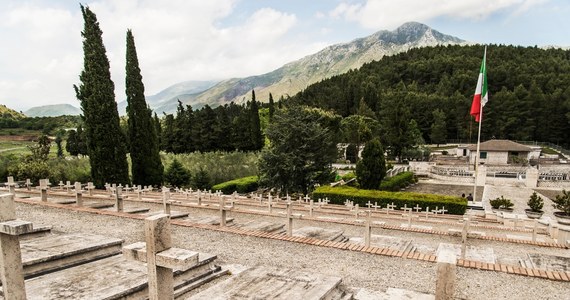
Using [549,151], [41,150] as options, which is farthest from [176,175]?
[549,151]

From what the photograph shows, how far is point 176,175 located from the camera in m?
28.4

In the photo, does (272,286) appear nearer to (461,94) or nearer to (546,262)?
(546,262)

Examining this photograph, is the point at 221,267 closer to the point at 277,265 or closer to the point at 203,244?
the point at 277,265

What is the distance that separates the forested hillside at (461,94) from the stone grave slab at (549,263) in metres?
40.4

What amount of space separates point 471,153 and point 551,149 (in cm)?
2179

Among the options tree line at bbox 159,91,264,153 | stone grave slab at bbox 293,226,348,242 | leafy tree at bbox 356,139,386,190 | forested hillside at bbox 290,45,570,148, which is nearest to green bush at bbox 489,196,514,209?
leafy tree at bbox 356,139,386,190

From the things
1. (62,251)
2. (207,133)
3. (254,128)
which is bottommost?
(62,251)

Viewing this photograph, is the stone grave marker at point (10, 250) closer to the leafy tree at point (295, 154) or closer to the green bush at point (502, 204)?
the leafy tree at point (295, 154)

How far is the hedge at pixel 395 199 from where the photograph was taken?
19809 mm

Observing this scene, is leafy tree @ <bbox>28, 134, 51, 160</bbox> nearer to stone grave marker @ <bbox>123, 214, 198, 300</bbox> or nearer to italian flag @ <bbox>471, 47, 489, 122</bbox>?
stone grave marker @ <bbox>123, 214, 198, 300</bbox>

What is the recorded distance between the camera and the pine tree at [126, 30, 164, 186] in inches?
984

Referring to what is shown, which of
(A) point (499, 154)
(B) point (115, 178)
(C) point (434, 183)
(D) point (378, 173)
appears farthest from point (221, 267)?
(A) point (499, 154)

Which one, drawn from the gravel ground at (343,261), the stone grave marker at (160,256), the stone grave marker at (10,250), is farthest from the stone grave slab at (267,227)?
the stone grave marker at (160,256)

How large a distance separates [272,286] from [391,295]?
195cm
